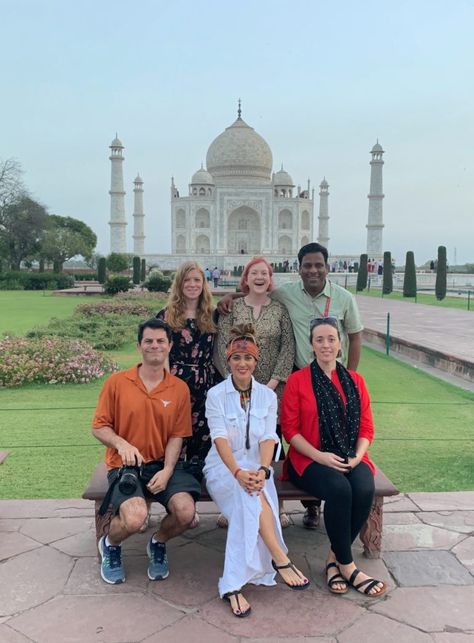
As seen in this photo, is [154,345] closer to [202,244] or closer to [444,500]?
[444,500]

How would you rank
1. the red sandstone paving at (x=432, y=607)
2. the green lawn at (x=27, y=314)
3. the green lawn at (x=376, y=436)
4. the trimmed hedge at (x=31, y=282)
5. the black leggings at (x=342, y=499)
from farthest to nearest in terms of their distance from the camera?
the trimmed hedge at (x=31, y=282), the green lawn at (x=27, y=314), the green lawn at (x=376, y=436), the black leggings at (x=342, y=499), the red sandstone paving at (x=432, y=607)

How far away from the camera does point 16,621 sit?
2.23m

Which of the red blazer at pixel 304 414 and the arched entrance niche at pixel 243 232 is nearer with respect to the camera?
the red blazer at pixel 304 414

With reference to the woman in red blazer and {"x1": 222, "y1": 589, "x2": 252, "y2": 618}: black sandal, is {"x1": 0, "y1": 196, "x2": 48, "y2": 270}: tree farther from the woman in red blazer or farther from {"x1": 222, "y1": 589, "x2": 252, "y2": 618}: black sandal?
{"x1": 222, "y1": 589, "x2": 252, "y2": 618}: black sandal

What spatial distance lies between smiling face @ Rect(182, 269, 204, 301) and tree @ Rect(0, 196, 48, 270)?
111 feet

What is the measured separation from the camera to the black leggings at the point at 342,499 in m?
2.49

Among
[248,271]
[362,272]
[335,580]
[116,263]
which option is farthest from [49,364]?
[116,263]

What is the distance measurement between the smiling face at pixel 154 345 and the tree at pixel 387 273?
935 inches

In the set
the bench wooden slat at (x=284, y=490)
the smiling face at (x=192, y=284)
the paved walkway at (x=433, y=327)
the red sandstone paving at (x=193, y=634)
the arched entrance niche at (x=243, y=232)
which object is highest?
the arched entrance niche at (x=243, y=232)

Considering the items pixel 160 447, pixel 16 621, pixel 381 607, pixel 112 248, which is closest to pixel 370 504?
pixel 381 607

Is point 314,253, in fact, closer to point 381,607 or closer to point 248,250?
point 381,607

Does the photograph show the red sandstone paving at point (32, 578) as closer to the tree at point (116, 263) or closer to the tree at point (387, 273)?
the tree at point (387, 273)

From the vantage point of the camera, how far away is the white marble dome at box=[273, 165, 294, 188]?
4994cm

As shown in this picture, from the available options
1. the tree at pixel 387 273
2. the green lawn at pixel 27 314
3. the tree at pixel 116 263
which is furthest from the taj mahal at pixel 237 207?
the green lawn at pixel 27 314
